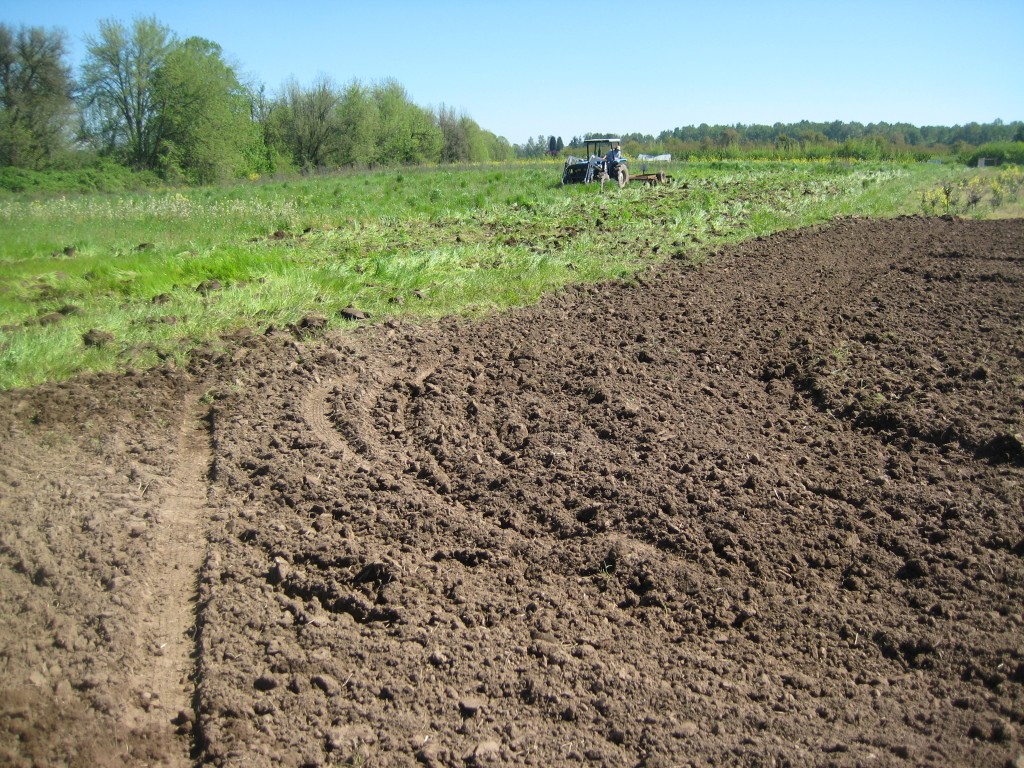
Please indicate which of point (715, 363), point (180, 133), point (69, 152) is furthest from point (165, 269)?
point (180, 133)

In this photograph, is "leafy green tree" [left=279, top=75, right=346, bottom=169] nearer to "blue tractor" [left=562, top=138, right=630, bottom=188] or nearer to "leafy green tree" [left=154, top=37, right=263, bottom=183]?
"leafy green tree" [left=154, top=37, right=263, bottom=183]

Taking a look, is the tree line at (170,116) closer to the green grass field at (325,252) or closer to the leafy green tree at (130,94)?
the leafy green tree at (130,94)

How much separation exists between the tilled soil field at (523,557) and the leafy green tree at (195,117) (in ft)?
153

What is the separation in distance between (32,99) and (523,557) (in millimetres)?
43834

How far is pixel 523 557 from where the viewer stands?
161 inches

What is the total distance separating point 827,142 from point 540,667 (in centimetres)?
7012

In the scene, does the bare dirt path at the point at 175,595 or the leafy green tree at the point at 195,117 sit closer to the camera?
the bare dirt path at the point at 175,595

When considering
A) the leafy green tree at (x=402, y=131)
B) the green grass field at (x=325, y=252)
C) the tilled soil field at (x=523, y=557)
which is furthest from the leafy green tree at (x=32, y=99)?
the tilled soil field at (x=523, y=557)

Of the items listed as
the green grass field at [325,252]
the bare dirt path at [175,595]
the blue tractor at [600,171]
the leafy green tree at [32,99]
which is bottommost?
the bare dirt path at [175,595]

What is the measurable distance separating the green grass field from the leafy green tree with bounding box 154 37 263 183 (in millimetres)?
30743

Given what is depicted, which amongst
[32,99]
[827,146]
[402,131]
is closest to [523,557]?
[32,99]

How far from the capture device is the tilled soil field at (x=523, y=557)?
296 cm

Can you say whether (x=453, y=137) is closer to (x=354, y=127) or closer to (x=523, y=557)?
(x=354, y=127)

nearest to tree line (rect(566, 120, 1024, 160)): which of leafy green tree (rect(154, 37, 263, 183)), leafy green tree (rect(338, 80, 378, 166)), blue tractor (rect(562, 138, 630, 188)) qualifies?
blue tractor (rect(562, 138, 630, 188))
